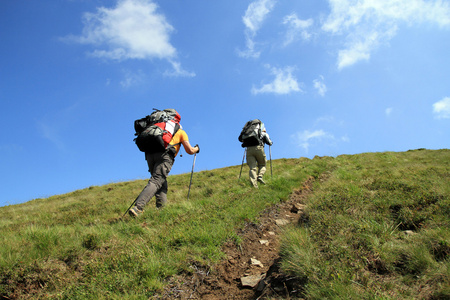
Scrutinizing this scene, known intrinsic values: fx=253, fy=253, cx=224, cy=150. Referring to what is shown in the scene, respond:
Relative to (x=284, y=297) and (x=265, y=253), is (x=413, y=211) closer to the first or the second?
(x=265, y=253)

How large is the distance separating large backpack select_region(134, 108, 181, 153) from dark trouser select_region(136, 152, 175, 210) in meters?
0.22

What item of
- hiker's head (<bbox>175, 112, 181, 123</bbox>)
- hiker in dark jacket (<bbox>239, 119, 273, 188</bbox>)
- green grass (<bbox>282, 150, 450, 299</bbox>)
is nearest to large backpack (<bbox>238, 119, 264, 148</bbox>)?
hiker in dark jacket (<bbox>239, 119, 273, 188</bbox>)

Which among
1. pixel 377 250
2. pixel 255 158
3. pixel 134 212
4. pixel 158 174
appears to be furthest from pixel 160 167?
pixel 377 250

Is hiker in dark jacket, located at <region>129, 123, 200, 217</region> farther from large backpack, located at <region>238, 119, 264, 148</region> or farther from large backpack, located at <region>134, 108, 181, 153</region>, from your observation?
large backpack, located at <region>238, 119, 264, 148</region>

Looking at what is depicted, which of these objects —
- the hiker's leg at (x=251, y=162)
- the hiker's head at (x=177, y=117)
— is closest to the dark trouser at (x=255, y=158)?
the hiker's leg at (x=251, y=162)

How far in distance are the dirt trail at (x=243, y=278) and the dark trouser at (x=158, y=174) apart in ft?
8.64

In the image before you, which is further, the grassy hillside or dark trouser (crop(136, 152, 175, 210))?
dark trouser (crop(136, 152, 175, 210))

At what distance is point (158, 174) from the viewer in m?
6.62

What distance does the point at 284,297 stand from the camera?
111 inches

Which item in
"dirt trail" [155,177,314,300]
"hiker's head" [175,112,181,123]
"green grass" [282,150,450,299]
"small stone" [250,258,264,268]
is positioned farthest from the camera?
"hiker's head" [175,112,181,123]

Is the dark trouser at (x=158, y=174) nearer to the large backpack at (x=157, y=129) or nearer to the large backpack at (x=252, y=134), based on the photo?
the large backpack at (x=157, y=129)

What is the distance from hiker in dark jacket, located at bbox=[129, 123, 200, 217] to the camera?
6265mm

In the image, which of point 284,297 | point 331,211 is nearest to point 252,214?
point 331,211

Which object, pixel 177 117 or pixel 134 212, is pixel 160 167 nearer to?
pixel 134 212
